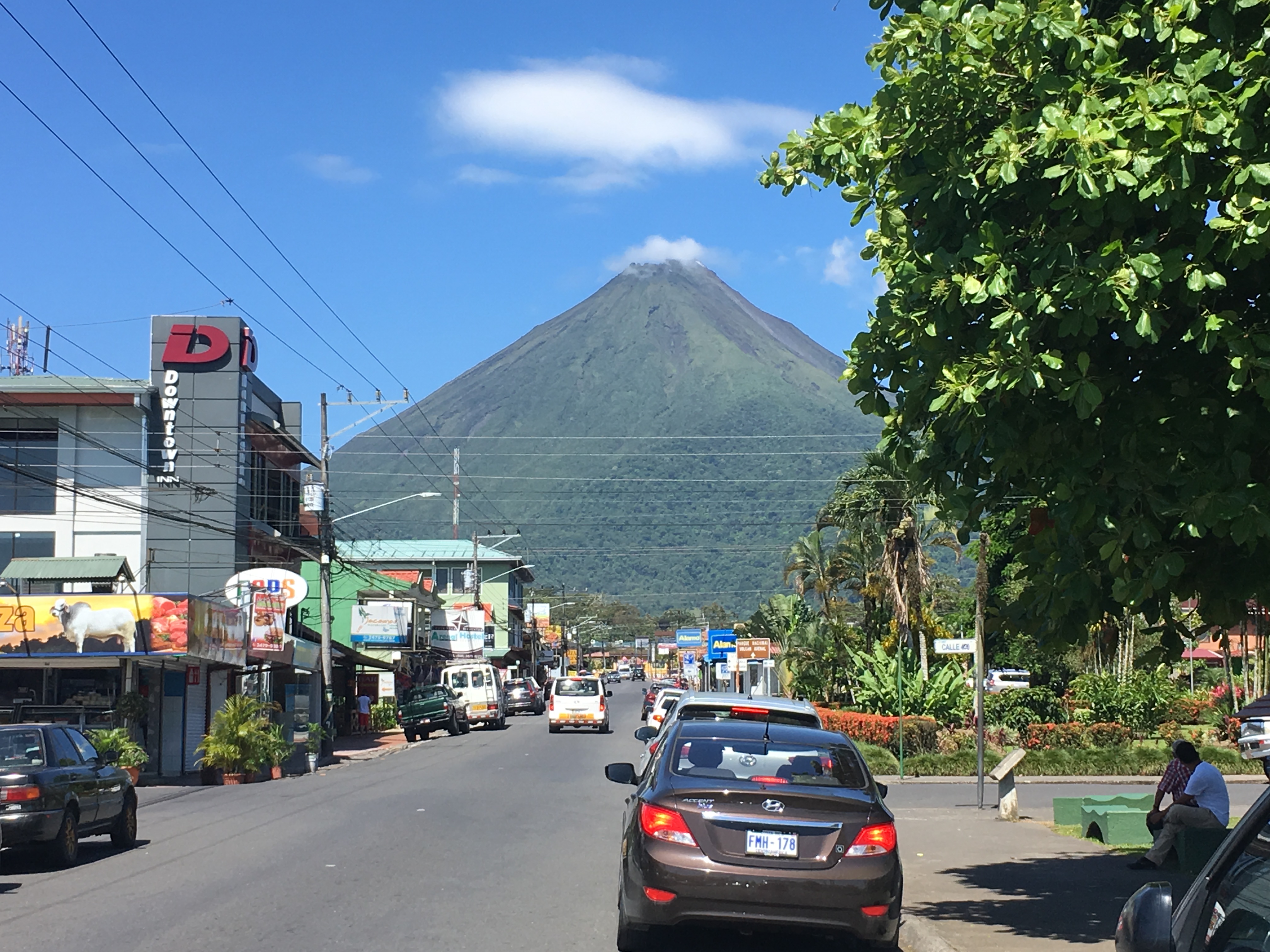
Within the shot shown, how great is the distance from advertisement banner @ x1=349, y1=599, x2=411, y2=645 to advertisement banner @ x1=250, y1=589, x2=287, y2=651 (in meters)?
19.3

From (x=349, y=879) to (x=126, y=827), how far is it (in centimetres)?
506

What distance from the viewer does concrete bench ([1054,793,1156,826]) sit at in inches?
642

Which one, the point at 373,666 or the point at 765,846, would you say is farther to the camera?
the point at 373,666

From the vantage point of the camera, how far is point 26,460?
153 ft

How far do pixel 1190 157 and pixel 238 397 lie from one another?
1838 inches

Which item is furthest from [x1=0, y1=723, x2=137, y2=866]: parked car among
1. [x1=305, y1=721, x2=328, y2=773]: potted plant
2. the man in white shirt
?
[x1=305, y1=721, x2=328, y2=773]: potted plant

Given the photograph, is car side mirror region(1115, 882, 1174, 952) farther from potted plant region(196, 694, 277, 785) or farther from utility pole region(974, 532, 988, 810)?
potted plant region(196, 694, 277, 785)

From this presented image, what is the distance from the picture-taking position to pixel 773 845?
327 inches

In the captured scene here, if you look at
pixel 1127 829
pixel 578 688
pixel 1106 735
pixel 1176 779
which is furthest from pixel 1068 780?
pixel 578 688

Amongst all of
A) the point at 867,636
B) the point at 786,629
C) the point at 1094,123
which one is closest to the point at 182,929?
the point at 1094,123

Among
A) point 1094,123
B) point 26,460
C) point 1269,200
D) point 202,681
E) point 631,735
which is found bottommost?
point 631,735

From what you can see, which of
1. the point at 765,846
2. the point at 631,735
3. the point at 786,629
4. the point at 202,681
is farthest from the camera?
the point at 786,629

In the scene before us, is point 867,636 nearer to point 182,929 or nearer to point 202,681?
point 202,681

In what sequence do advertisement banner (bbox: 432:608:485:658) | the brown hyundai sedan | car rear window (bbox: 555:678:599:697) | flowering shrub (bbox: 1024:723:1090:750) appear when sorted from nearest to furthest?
1. the brown hyundai sedan
2. flowering shrub (bbox: 1024:723:1090:750)
3. car rear window (bbox: 555:678:599:697)
4. advertisement banner (bbox: 432:608:485:658)
